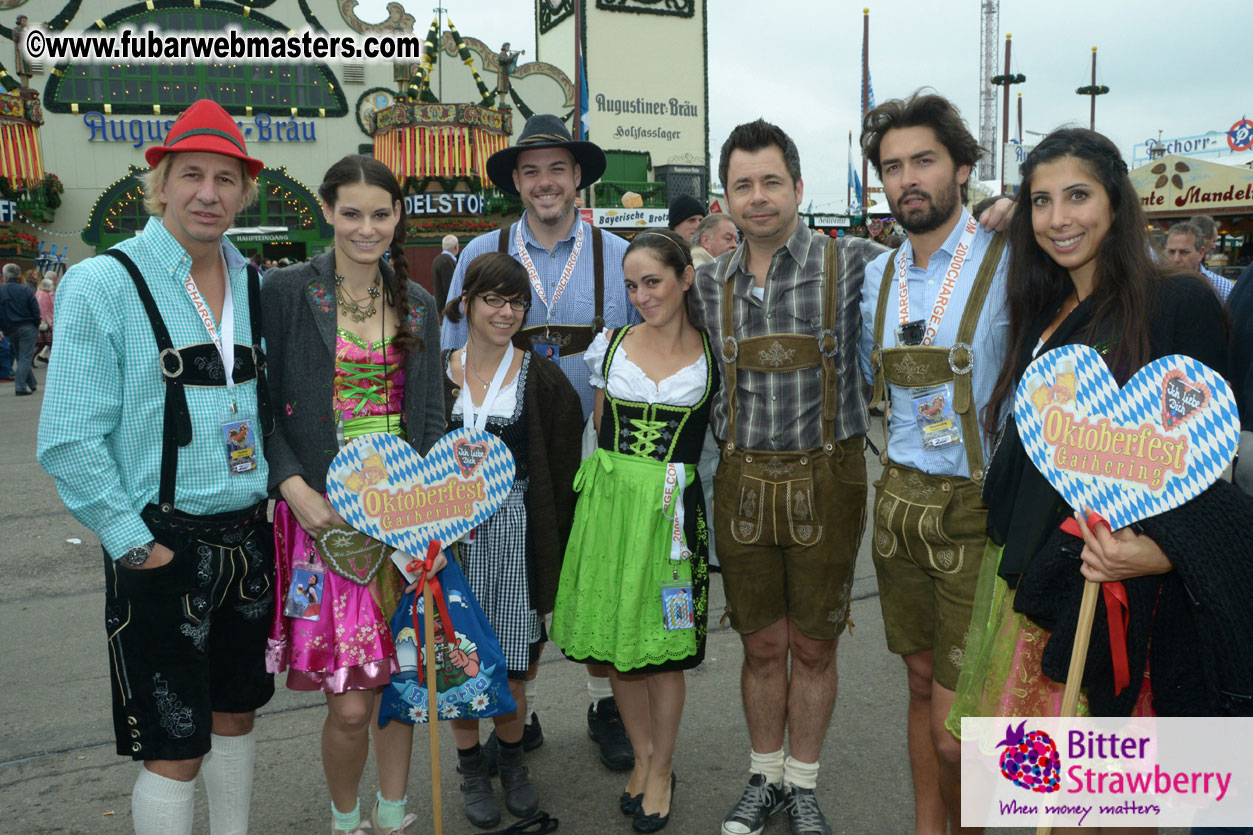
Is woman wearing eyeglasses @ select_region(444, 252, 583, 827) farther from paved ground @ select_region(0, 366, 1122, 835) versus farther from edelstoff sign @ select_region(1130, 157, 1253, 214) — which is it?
edelstoff sign @ select_region(1130, 157, 1253, 214)

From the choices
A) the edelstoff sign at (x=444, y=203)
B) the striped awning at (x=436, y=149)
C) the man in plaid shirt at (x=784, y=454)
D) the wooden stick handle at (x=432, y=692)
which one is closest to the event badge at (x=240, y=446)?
the wooden stick handle at (x=432, y=692)

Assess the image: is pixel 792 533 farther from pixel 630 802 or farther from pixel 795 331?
pixel 630 802

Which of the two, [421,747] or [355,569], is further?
[421,747]

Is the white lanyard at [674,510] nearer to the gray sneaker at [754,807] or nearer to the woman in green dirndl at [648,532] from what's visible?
the woman in green dirndl at [648,532]

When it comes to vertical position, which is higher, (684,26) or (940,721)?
(684,26)

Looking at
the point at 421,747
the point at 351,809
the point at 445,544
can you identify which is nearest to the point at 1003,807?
the point at 445,544

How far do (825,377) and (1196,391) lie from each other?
1.22 m

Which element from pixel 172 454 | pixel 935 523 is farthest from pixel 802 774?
pixel 172 454

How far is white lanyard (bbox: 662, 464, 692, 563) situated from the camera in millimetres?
2969

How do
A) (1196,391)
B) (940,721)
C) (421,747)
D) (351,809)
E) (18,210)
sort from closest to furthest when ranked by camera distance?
(1196,391) → (940,721) → (351,809) → (421,747) → (18,210)

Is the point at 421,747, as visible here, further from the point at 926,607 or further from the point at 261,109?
the point at 261,109

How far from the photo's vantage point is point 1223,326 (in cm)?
199

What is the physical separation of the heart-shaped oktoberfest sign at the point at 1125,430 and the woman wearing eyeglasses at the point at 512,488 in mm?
1586

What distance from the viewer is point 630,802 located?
3092 millimetres
